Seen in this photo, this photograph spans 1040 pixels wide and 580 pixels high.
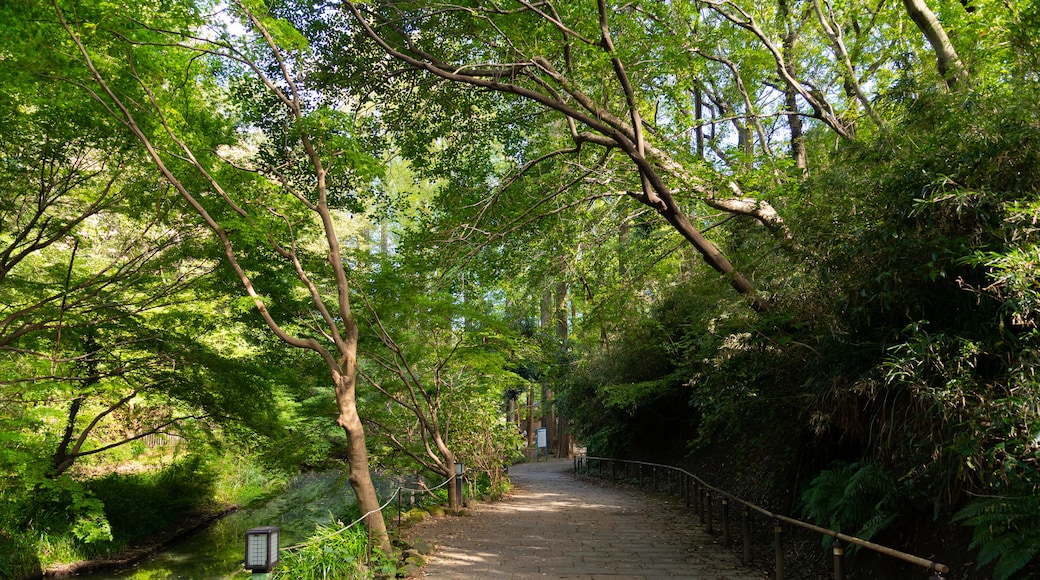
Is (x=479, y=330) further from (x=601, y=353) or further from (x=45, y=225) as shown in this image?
(x=45, y=225)

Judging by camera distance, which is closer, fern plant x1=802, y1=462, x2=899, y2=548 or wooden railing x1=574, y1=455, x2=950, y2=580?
wooden railing x1=574, y1=455, x2=950, y2=580

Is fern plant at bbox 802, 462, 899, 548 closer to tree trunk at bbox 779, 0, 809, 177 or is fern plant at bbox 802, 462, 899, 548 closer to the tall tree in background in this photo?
the tall tree in background

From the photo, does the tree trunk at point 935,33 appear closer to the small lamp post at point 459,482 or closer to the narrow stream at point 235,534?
the small lamp post at point 459,482

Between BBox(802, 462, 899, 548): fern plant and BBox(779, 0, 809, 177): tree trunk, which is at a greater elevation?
BBox(779, 0, 809, 177): tree trunk

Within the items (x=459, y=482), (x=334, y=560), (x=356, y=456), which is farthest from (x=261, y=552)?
(x=459, y=482)

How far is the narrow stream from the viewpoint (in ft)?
36.4

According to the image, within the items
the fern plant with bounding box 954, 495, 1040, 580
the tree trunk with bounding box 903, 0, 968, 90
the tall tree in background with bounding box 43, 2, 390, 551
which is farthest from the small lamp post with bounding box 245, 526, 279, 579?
the tree trunk with bounding box 903, 0, 968, 90

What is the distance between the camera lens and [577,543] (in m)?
8.33

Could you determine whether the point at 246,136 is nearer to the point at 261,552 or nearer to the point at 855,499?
the point at 261,552

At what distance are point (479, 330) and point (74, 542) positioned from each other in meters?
8.35

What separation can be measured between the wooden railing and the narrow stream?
5.61m

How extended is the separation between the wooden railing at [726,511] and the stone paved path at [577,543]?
301 millimetres

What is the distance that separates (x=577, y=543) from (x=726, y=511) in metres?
1.99

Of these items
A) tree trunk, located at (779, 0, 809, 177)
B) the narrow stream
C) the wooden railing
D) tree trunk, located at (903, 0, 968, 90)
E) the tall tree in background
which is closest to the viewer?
the wooden railing
